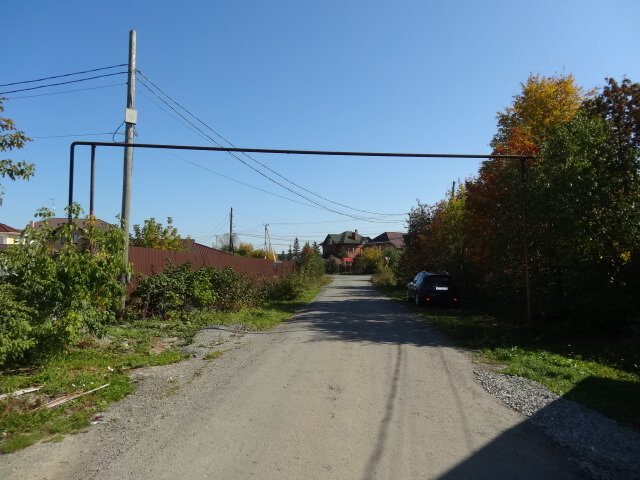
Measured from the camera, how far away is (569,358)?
9.83 meters

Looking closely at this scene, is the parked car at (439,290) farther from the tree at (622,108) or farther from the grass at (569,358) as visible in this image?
the tree at (622,108)

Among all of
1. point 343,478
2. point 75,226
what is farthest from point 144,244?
point 343,478

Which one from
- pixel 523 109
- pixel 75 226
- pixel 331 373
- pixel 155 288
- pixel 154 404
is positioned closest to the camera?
pixel 154 404

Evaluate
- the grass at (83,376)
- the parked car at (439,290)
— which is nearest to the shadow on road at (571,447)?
the grass at (83,376)

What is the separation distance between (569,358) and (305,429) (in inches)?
278

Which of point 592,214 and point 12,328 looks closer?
point 12,328

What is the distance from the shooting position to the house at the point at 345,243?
116875mm

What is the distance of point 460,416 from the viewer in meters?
5.70

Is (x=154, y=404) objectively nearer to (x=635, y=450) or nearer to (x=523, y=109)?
(x=635, y=450)

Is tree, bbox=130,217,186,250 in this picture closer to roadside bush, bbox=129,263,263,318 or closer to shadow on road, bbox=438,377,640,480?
roadside bush, bbox=129,263,263,318

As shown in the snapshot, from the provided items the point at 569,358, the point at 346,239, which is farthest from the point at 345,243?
the point at 569,358

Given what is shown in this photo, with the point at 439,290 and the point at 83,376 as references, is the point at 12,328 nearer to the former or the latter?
the point at 83,376

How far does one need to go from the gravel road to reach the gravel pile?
0.21m

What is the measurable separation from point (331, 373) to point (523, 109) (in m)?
17.5
